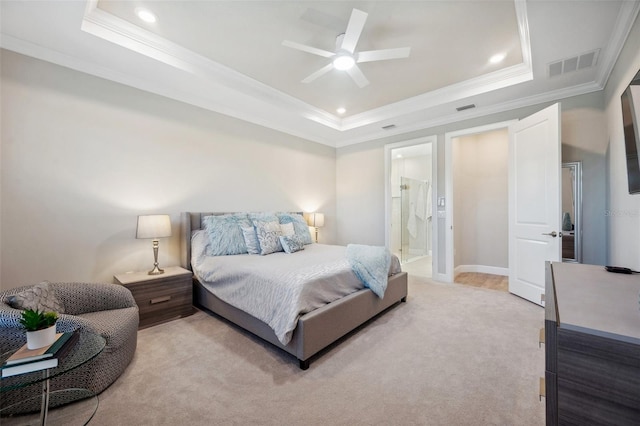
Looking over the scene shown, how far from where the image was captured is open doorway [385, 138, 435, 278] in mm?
4918

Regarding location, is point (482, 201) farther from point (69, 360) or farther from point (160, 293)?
point (69, 360)

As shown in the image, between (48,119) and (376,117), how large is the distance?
4.11m

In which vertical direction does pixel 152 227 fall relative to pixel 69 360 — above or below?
above

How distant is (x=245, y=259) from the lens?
282 centimetres

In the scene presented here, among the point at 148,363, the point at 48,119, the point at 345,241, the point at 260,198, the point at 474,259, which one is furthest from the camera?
the point at 345,241

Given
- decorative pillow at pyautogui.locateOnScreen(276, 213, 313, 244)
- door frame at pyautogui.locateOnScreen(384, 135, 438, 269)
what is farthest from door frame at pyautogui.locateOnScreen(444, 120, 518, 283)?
decorative pillow at pyautogui.locateOnScreen(276, 213, 313, 244)

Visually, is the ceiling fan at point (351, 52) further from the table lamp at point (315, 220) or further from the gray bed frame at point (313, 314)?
the table lamp at point (315, 220)

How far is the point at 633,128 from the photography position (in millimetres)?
1660

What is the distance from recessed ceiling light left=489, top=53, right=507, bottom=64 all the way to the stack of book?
425 centimetres

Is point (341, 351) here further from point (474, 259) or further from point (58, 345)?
point (474, 259)

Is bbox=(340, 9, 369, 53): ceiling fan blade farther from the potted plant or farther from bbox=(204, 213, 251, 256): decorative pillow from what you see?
the potted plant

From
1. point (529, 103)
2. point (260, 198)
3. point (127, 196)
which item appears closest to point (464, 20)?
point (529, 103)

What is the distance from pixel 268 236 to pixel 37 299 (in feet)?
6.58

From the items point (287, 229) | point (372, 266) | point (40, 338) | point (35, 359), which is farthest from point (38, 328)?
point (287, 229)
